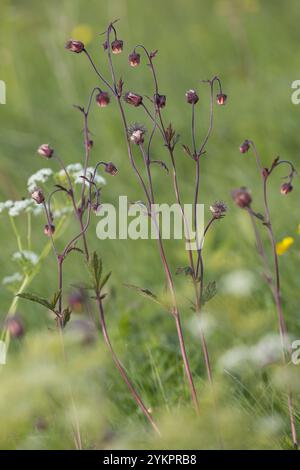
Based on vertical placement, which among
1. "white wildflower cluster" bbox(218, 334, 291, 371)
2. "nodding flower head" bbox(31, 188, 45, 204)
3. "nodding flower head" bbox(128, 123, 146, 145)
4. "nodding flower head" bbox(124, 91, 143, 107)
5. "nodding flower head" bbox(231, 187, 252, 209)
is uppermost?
"nodding flower head" bbox(124, 91, 143, 107)

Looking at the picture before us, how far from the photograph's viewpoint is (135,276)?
2.79m

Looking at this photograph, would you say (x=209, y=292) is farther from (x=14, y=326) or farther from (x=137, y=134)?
(x=14, y=326)

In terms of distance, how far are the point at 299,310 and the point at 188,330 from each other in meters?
0.32

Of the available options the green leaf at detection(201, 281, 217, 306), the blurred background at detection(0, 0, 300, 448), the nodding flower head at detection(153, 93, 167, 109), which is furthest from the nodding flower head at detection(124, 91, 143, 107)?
the blurred background at detection(0, 0, 300, 448)

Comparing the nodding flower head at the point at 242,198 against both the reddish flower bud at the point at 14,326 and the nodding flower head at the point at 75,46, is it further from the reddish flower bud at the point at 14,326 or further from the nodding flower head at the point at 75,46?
the reddish flower bud at the point at 14,326

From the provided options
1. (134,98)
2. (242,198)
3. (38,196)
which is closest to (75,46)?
(134,98)

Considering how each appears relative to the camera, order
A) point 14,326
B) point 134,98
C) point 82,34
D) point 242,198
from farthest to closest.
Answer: point 82,34, point 14,326, point 134,98, point 242,198

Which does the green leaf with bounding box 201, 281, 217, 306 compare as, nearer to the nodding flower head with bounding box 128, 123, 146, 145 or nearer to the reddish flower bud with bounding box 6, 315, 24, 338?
the nodding flower head with bounding box 128, 123, 146, 145

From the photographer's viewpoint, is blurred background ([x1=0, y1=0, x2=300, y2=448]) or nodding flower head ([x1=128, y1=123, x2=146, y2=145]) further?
blurred background ([x1=0, y1=0, x2=300, y2=448])

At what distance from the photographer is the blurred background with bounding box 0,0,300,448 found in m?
1.84

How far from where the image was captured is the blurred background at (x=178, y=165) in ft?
6.05

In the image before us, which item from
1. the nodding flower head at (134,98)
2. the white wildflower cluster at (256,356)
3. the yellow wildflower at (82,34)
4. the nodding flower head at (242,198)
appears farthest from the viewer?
the yellow wildflower at (82,34)

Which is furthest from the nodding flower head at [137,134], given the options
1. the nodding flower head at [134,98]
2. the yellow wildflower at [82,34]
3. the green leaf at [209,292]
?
the yellow wildflower at [82,34]

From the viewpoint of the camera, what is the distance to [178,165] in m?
3.72
